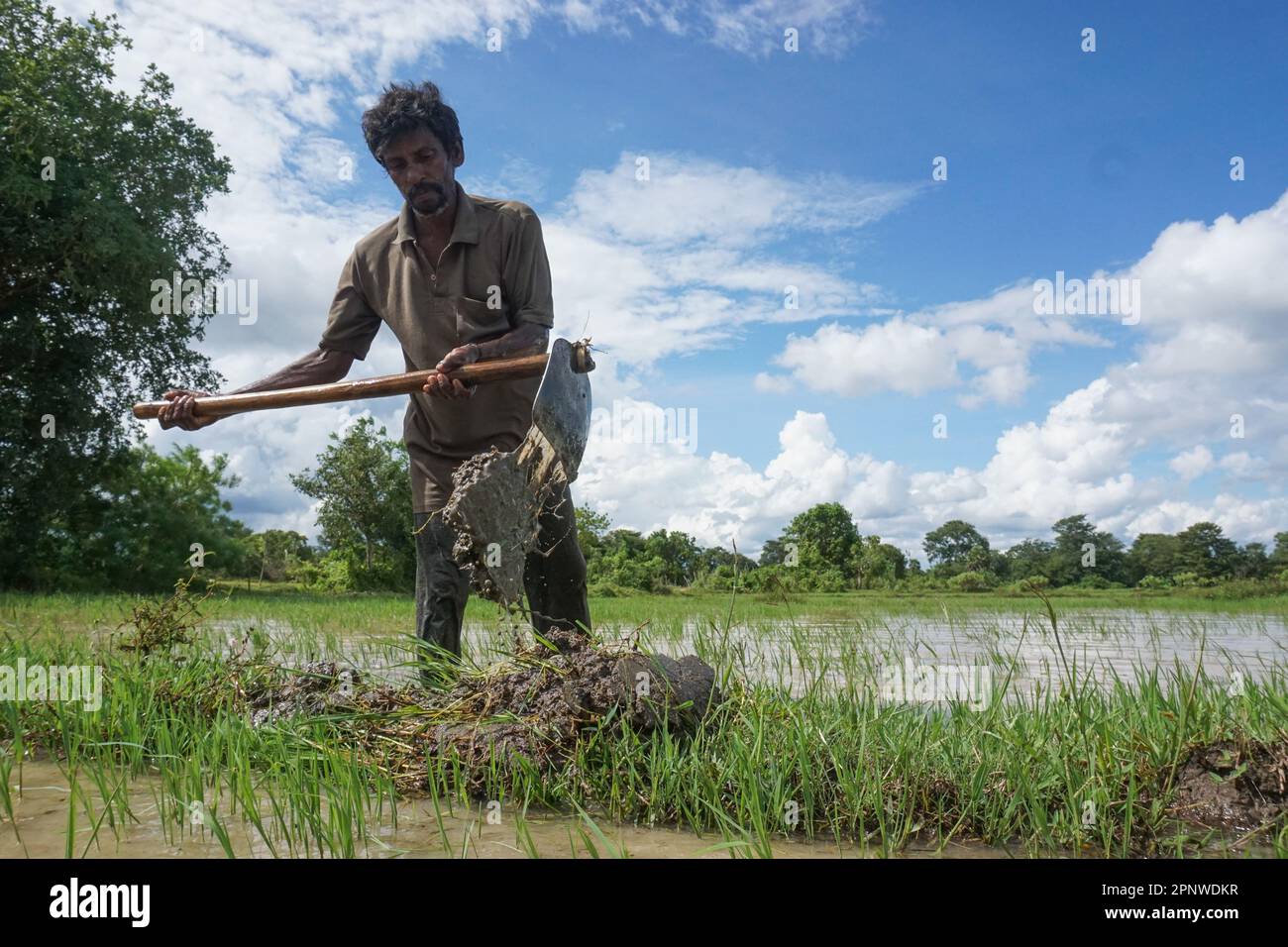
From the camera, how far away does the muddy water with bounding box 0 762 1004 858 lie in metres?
2.17

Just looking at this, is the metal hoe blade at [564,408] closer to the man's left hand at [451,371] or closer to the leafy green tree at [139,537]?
the man's left hand at [451,371]

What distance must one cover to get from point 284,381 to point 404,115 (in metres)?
1.40

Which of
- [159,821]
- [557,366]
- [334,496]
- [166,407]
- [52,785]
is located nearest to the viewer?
[159,821]

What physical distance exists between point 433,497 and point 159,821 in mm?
1708

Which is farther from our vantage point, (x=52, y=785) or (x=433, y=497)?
(x=433, y=497)

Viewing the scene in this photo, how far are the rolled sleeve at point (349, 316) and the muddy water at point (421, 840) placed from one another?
2307 millimetres

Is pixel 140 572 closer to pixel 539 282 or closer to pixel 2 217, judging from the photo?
pixel 2 217

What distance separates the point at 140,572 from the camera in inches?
925

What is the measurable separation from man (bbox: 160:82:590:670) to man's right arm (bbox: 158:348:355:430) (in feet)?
1.69

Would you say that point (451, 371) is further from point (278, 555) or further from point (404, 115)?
point (278, 555)

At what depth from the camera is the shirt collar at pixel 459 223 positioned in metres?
3.74

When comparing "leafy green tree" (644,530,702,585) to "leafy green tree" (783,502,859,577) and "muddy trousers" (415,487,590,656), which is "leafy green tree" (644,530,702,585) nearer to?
"leafy green tree" (783,502,859,577)

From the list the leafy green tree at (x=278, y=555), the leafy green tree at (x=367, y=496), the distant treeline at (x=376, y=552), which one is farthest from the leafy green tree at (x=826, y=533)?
the leafy green tree at (x=278, y=555)
